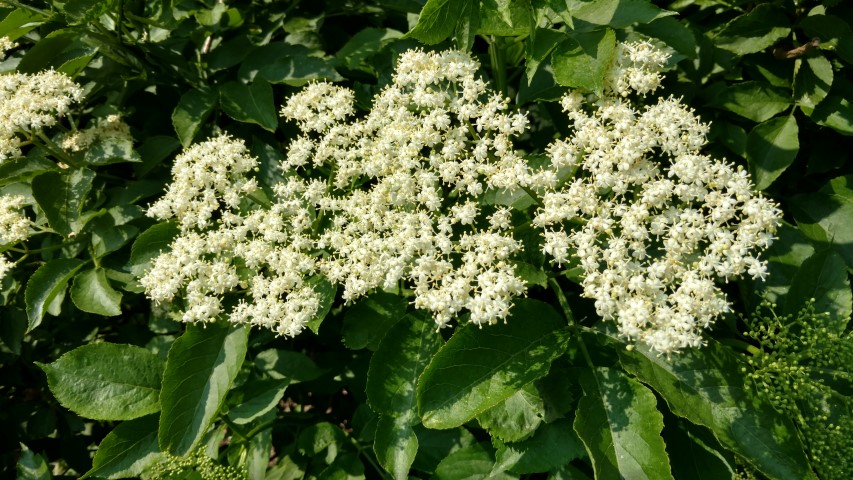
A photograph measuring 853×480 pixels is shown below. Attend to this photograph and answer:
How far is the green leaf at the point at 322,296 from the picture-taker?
2477mm

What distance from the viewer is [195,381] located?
97.0 inches

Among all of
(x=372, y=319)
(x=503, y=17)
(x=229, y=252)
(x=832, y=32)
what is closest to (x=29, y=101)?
(x=229, y=252)

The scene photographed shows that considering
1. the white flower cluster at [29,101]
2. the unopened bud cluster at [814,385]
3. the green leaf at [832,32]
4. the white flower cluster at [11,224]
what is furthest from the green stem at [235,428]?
the green leaf at [832,32]

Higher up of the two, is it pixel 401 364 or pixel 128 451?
pixel 401 364

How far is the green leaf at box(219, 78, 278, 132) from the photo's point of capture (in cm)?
296

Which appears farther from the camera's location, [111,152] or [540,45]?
[111,152]

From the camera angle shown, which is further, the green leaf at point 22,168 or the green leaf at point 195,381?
the green leaf at point 22,168

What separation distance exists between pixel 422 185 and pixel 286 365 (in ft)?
4.22

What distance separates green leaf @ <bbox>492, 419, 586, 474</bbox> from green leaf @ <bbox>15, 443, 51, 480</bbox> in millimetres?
2375

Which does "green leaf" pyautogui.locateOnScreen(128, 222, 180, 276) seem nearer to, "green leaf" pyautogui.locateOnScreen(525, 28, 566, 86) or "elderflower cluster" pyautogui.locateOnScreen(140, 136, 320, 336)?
"elderflower cluster" pyautogui.locateOnScreen(140, 136, 320, 336)

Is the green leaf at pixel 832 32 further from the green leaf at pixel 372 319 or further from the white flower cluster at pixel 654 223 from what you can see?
the green leaf at pixel 372 319

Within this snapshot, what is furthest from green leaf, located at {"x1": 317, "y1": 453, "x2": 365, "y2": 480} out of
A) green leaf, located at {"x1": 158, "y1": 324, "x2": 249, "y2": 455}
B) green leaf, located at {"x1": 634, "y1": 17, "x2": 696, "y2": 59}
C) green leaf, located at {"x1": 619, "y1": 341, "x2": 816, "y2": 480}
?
green leaf, located at {"x1": 634, "y1": 17, "x2": 696, "y2": 59}

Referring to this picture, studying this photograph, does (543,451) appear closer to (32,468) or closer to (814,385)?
(814,385)

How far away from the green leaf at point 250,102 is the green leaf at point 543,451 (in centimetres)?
187
